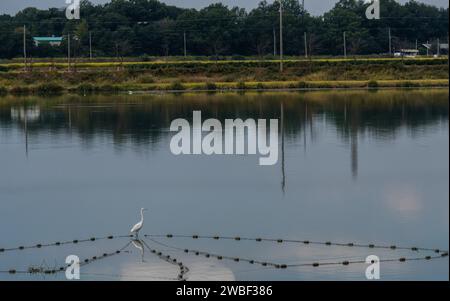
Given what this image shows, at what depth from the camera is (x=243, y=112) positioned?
27266mm

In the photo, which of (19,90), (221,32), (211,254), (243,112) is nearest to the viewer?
(211,254)

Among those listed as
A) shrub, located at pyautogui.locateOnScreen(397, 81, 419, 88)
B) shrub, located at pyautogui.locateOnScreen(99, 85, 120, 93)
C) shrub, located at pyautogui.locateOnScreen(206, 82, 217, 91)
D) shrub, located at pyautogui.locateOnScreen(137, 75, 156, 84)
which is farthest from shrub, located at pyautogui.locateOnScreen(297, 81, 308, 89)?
shrub, located at pyautogui.locateOnScreen(99, 85, 120, 93)

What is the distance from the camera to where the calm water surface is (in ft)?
33.8

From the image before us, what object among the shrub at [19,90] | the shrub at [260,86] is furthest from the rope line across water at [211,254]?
the shrub at [19,90]

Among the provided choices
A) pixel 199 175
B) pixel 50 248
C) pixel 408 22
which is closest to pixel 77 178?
pixel 199 175

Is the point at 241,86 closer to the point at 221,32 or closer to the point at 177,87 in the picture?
the point at 177,87

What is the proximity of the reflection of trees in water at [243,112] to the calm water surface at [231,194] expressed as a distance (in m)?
0.13

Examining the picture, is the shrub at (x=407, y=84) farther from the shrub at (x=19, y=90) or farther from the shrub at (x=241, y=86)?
the shrub at (x=19, y=90)

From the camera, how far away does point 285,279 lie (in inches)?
370

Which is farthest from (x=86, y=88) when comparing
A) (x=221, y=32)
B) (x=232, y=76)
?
(x=221, y=32)

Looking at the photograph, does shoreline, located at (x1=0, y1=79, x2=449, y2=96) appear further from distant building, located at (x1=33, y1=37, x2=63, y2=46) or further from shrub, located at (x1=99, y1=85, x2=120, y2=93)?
distant building, located at (x1=33, y1=37, x2=63, y2=46)

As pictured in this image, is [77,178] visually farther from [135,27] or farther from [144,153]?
[135,27]

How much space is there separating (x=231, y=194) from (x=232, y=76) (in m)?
30.4

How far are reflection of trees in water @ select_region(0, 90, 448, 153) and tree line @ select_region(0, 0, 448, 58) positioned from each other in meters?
25.5
